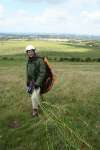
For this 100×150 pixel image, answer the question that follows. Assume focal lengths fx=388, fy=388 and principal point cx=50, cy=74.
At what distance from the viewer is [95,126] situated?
12617 mm

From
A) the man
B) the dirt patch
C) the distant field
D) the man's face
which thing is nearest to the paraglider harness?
the man

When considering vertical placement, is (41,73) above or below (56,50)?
above

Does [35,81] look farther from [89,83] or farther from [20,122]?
[89,83]

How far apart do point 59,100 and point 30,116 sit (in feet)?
8.08

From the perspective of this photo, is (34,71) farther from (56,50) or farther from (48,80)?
(56,50)

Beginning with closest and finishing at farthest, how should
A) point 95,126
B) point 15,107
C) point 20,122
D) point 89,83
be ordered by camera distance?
point 95,126
point 20,122
point 15,107
point 89,83

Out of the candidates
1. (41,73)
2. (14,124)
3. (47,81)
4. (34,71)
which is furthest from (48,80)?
(14,124)

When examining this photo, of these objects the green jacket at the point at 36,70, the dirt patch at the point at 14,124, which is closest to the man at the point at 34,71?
the green jacket at the point at 36,70

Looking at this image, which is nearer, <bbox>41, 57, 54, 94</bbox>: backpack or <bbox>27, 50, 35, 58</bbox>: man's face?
<bbox>41, 57, 54, 94</bbox>: backpack

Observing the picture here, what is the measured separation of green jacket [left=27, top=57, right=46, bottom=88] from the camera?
37.1ft

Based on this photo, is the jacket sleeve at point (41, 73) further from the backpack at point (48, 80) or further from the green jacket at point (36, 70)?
the backpack at point (48, 80)

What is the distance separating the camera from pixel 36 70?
12102mm

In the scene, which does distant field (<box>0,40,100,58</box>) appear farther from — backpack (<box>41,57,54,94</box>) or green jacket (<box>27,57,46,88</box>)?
backpack (<box>41,57,54,94</box>)

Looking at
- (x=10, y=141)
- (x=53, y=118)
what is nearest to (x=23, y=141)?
(x=10, y=141)
